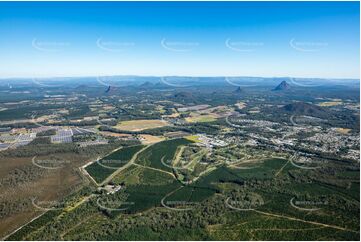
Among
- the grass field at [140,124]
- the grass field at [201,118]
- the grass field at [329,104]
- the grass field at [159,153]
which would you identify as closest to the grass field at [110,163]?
the grass field at [159,153]

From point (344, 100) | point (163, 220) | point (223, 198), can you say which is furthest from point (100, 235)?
point (344, 100)

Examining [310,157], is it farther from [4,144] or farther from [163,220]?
[4,144]

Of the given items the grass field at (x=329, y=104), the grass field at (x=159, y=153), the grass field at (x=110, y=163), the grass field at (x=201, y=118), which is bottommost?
the grass field at (x=110, y=163)

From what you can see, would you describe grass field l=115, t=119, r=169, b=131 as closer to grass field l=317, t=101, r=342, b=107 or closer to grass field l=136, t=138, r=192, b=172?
grass field l=136, t=138, r=192, b=172

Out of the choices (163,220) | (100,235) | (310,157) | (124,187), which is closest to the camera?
(100,235)

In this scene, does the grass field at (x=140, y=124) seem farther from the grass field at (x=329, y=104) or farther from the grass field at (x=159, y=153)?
the grass field at (x=329, y=104)

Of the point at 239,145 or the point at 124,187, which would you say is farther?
the point at 239,145

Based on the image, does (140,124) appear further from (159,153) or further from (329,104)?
(329,104)
